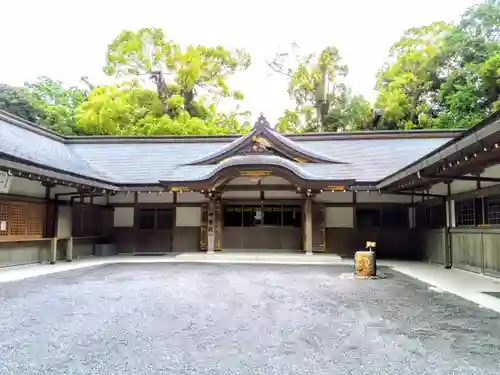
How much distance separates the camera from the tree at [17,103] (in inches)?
1052

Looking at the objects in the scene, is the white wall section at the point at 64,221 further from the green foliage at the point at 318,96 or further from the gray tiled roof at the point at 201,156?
the green foliage at the point at 318,96

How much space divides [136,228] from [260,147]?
215 inches

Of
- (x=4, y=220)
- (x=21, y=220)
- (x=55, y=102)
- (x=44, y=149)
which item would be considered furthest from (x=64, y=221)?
(x=55, y=102)

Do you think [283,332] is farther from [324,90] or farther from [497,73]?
[324,90]

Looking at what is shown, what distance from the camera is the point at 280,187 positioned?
1455cm

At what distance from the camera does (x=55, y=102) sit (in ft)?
107

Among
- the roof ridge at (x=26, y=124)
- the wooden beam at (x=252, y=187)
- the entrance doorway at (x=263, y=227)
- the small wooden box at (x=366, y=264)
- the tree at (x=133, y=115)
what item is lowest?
the small wooden box at (x=366, y=264)

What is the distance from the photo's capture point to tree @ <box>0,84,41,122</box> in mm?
26719

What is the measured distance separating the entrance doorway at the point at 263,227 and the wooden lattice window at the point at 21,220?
19.8 ft

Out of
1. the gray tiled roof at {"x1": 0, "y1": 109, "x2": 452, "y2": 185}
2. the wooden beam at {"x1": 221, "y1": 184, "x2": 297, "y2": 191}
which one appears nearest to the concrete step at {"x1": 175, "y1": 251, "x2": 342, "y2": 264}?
the wooden beam at {"x1": 221, "y1": 184, "x2": 297, "y2": 191}

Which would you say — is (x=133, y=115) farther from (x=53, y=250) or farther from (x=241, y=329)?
(x=241, y=329)

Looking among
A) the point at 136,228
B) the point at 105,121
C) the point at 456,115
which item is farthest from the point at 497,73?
the point at 105,121

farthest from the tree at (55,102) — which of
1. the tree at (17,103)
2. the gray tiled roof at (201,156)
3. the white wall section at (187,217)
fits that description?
the white wall section at (187,217)

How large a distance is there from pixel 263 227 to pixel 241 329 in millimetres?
10443
